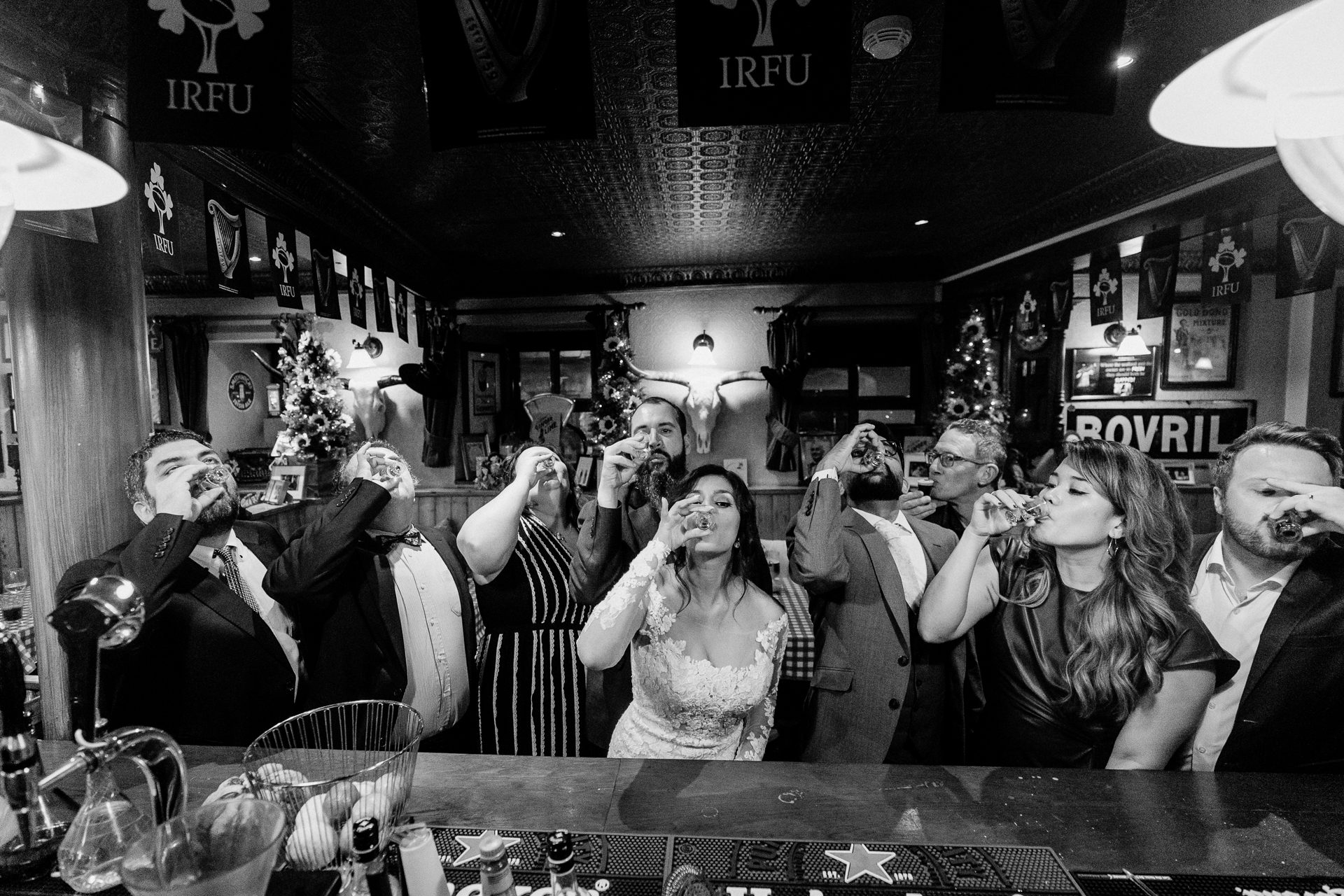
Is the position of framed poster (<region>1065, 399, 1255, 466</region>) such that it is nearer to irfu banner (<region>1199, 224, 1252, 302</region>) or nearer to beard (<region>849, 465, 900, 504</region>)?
irfu banner (<region>1199, 224, 1252, 302</region>)

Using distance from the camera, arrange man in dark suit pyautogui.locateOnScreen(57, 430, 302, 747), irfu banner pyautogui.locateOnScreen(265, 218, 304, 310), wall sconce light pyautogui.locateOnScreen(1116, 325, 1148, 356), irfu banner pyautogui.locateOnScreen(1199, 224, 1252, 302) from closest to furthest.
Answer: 1. man in dark suit pyautogui.locateOnScreen(57, 430, 302, 747)
2. irfu banner pyautogui.locateOnScreen(265, 218, 304, 310)
3. irfu banner pyautogui.locateOnScreen(1199, 224, 1252, 302)
4. wall sconce light pyautogui.locateOnScreen(1116, 325, 1148, 356)

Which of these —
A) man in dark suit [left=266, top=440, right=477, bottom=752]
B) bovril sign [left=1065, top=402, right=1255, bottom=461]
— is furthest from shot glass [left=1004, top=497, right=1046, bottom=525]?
bovril sign [left=1065, top=402, right=1255, bottom=461]

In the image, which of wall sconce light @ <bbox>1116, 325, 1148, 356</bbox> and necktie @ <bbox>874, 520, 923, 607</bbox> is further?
wall sconce light @ <bbox>1116, 325, 1148, 356</bbox>

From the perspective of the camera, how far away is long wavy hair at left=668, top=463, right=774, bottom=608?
213 centimetres

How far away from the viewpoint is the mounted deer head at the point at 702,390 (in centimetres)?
810

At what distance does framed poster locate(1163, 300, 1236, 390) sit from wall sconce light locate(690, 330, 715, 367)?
521 cm

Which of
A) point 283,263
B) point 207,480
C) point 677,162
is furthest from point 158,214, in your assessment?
point 677,162

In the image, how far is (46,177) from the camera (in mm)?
1170

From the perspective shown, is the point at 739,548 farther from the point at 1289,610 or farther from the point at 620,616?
the point at 1289,610

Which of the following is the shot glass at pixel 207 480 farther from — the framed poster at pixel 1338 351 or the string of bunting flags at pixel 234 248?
the framed poster at pixel 1338 351

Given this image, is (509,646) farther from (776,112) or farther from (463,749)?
(776,112)

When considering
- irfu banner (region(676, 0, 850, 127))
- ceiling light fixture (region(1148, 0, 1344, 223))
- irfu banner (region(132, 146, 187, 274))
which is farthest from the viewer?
irfu banner (region(132, 146, 187, 274))

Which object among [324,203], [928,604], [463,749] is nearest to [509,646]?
[463,749]

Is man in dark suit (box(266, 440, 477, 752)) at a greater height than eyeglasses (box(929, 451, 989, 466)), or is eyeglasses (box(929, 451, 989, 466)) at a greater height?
eyeglasses (box(929, 451, 989, 466))
